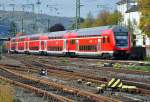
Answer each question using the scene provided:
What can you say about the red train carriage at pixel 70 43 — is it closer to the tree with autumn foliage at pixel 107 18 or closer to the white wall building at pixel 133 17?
the white wall building at pixel 133 17

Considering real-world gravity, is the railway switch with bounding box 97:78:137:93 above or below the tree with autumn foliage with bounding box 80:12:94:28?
below

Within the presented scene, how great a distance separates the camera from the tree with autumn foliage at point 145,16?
56.2m

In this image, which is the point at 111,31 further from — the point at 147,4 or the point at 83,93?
the point at 83,93

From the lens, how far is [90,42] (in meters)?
50.0

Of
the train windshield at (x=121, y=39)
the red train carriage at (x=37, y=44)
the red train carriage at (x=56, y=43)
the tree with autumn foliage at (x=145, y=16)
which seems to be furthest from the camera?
the red train carriage at (x=37, y=44)

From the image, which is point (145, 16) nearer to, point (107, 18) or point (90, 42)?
point (90, 42)

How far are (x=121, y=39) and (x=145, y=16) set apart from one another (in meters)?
10.3

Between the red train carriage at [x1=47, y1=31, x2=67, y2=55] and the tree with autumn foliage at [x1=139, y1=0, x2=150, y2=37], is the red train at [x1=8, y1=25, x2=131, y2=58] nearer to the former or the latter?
the red train carriage at [x1=47, y1=31, x2=67, y2=55]

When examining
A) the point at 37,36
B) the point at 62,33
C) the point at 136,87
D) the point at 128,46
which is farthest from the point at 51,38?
the point at 136,87

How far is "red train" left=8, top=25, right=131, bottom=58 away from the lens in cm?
4664

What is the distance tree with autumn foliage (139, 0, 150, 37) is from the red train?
696cm

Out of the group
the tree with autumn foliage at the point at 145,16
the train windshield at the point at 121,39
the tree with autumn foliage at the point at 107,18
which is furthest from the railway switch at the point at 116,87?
the tree with autumn foliage at the point at 107,18

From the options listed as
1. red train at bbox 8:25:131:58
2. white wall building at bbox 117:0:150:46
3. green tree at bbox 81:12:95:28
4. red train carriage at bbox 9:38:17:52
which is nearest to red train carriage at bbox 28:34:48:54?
red train at bbox 8:25:131:58

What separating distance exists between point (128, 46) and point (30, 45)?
3206cm
